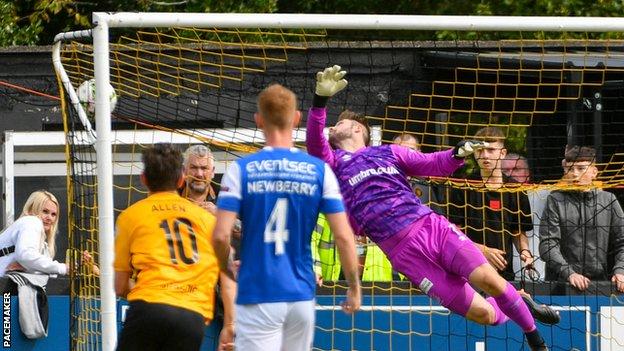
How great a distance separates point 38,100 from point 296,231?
6224 millimetres

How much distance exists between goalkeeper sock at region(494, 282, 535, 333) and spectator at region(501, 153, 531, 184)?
1.83 metres

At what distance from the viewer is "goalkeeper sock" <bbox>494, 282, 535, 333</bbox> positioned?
9.43 meters

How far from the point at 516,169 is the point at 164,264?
14.4 feet

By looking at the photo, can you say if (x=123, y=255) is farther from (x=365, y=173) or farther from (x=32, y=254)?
(x=32, y=254)

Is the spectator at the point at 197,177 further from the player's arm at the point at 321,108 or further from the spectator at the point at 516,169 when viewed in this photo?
the spectator at the point at 516,169

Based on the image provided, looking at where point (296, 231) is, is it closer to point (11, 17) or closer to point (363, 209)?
point (363, 209)

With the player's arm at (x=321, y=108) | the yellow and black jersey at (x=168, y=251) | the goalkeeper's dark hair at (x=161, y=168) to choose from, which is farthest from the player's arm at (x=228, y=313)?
the player's arm at (x=321, y=108)

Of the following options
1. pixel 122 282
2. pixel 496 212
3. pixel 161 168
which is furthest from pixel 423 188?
pixel 122 282

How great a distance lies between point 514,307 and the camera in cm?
946

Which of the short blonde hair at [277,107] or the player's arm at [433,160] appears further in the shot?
the player's arm at [433,160]

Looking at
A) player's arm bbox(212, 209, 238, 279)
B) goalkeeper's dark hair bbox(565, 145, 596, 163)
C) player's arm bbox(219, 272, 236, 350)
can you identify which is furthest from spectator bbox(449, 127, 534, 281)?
player's arm bbox(212, 209, 238, 279)

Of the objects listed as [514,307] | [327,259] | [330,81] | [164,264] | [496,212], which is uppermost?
[330,81]

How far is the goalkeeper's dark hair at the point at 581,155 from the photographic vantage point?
35.7ft

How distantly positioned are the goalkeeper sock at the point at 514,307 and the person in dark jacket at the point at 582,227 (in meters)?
1.33
